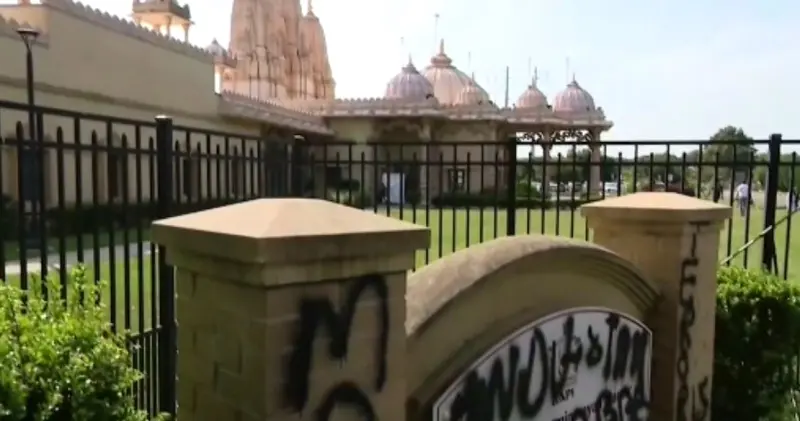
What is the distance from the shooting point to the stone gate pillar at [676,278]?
3930mm

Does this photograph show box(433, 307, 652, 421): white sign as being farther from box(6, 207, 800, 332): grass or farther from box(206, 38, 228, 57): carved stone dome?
box(206, 38, 228, 57): carved stone dome

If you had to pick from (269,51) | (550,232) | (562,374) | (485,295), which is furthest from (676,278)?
(269,51)

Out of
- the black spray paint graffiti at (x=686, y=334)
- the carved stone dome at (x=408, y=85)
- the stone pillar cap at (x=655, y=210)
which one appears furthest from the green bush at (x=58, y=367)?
the carved stone dome at (x=408, y=85)

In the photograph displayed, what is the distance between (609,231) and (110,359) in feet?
9.97

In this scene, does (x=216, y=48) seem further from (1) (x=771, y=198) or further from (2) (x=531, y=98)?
(1) (x=771, y=198)

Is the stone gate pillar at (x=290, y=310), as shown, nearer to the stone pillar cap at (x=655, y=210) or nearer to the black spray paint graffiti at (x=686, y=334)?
the stone pillar cap at (x=655, y=210)

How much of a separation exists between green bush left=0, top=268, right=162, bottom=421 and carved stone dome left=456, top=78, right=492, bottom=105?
36.9 meters

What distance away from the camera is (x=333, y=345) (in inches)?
82.7

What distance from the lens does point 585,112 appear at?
39406 mm

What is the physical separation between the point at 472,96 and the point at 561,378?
124 ft

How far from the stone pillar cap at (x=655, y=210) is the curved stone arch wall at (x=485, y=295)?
0.54 meters

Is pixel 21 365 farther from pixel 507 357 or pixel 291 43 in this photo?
pixel 291 43

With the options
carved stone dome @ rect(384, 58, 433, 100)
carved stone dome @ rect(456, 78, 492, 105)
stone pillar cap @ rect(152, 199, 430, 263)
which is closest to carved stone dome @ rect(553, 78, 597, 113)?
carved stone dome @ rect(456, 78, 492, 105)

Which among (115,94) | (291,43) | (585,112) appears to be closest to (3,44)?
(115,94)
